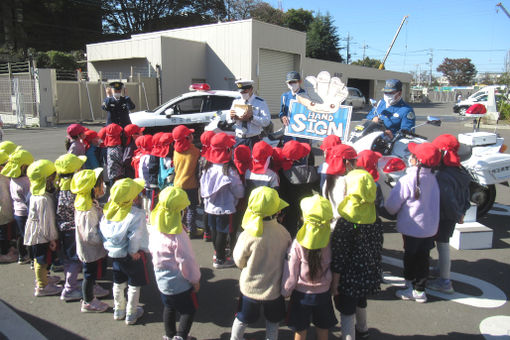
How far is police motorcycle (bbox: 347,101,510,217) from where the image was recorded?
536 cm

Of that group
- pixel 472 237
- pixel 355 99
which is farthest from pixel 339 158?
pixel 355 99

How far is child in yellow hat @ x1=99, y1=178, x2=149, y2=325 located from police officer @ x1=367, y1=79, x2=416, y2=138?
3907 millimetres

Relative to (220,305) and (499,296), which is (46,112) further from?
(499,296)

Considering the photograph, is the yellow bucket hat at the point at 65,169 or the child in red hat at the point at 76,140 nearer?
the yellow bucket hat at the point at 65,169

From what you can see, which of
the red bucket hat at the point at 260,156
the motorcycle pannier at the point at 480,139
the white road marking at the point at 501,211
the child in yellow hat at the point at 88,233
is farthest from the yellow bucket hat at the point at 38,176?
the white road marking at the point at 501,211

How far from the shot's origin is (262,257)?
2.72 meters

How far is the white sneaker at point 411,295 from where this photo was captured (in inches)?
142

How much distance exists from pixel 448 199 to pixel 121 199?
3025 mm

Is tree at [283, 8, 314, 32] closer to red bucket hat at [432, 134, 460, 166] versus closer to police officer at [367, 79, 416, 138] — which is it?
police officer at [367, 79, 416, 138]

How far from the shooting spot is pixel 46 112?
58.2ft

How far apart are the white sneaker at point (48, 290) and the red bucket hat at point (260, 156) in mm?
2340

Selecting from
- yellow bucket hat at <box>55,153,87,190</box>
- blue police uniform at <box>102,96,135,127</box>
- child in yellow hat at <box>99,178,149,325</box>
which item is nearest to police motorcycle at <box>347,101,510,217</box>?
child in yellow hat at <box>99,178,149,325</box>

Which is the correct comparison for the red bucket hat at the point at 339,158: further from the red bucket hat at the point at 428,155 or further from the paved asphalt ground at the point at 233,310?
the paved asphalt ground at the point at 233,310

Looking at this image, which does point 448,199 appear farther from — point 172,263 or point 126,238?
point 126,238
